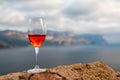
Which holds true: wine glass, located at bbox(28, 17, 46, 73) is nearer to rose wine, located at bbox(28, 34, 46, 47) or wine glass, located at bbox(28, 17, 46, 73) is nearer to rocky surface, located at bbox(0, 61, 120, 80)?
rose wine, located at bbox(28, 34, 46, 47)

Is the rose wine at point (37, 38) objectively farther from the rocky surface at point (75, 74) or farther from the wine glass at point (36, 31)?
the rocky surface at point (75, 74)

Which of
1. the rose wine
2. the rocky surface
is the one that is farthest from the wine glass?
the rocky surface

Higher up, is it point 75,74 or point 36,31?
point 36,31

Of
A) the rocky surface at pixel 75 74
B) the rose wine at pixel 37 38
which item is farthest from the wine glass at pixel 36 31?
the rocky surface at pixel 75 74

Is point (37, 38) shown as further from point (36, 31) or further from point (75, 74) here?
point (75, 74)

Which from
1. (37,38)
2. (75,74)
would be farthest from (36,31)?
(75,74)

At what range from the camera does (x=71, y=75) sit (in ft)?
20.0

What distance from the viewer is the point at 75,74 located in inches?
244

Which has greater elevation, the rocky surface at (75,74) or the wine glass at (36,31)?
the wine glass at (36,31)

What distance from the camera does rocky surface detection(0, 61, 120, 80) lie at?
5.83 meters

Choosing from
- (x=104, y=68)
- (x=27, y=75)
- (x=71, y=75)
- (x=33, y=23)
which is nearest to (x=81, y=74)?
(x=71, y=75)

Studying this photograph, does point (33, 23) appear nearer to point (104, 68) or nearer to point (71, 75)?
point (71, 75)

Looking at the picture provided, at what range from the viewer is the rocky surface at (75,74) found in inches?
230

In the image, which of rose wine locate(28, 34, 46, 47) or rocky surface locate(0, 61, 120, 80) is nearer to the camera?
rose wine locate(28, 34, 46, 47)
